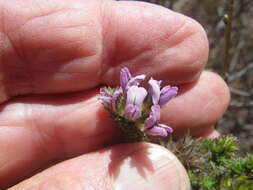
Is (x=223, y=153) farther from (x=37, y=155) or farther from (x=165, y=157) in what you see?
(x=37, y=155)

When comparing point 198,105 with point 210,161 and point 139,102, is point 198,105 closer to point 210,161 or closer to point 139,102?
point 210,161

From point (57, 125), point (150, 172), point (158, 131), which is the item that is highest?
point (158, 131)

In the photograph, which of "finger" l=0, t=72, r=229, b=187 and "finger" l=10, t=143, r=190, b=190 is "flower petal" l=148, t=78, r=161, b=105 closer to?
"finger" l=10, t=143, r=190, b=190

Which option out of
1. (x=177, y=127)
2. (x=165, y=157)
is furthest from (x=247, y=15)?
(x=165, y=157)

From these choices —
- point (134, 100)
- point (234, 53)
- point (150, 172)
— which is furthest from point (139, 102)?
point (234, 53)

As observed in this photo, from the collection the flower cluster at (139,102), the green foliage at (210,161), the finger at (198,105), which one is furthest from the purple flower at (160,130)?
the finger at (198,105)

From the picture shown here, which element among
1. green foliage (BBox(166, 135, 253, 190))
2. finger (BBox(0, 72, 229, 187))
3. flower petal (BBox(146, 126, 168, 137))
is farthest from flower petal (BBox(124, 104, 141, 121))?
green foliage (BBox(166, 135, 253, 190))
